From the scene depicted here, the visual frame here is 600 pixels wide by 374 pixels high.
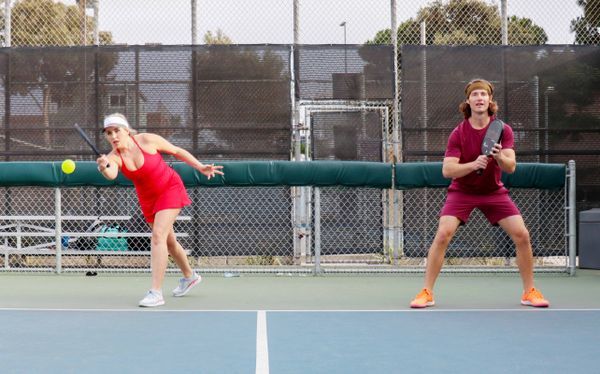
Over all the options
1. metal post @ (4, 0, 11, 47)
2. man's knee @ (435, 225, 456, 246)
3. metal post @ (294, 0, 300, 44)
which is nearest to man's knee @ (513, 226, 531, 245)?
man's knee @ (435, 225, 456, 246)

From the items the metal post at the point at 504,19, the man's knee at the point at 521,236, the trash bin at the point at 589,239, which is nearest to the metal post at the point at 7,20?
the metal post at the point at 504,19

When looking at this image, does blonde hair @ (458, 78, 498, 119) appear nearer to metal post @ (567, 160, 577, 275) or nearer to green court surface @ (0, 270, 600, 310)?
green court surface @ (0, 270, 600, 310)

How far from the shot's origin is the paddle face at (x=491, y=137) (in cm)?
629

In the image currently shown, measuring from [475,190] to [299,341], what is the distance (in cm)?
241

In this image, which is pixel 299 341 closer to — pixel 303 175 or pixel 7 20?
pixel 303 175

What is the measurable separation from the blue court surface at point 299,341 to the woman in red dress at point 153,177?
53cm

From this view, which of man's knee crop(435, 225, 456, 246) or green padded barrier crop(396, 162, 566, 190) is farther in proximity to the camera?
green padded barrier crop(396, 162, 566, 190)

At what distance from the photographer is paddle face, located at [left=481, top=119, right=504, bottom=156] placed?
629cm

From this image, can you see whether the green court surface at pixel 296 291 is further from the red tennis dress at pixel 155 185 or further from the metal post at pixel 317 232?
the red tennis dress at pixel 155 185

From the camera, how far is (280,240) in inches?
405

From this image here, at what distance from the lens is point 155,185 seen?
22.9ft

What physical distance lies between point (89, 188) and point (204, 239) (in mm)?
1569

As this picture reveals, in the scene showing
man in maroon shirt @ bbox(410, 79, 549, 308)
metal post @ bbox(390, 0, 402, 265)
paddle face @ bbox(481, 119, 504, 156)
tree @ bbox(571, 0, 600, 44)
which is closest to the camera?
paddle face @ bbox(481, 119, 504, 156)

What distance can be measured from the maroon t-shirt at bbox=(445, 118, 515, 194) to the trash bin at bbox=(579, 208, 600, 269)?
4026 millimetres
